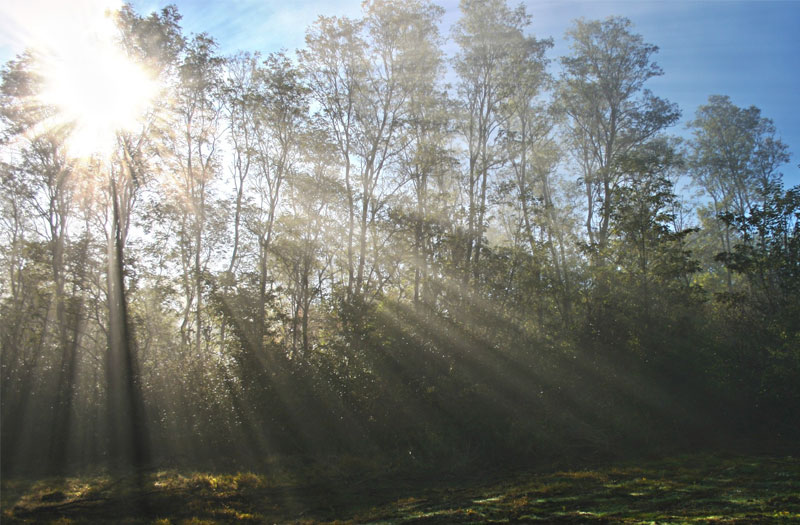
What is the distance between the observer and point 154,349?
16.1 metres

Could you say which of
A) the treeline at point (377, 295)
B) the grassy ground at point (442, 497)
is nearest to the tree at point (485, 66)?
the treeline at point (377, 295)

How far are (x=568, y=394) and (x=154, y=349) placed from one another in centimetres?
1338

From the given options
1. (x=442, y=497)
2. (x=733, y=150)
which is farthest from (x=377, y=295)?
(x=733, y=150)

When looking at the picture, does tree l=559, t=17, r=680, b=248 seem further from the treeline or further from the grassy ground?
the grassy ground

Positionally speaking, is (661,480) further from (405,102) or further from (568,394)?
(405,102)

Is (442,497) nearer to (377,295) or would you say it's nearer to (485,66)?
(377,295)

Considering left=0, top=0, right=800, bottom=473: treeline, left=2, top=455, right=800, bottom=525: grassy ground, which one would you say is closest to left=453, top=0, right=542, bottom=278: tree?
left=0, top=0, right=800, bottom=473: treeline

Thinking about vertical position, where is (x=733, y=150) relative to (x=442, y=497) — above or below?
above

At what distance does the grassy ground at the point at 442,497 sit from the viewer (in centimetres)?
721

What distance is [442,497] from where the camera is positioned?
369 inches

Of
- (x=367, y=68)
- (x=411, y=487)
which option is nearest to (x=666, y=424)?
(x=411, y=487)

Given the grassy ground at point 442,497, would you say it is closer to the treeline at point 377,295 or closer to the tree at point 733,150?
the treeline at point 377,295

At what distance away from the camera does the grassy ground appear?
7.21 m

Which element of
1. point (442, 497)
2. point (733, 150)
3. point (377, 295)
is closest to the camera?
point (442, 497)
